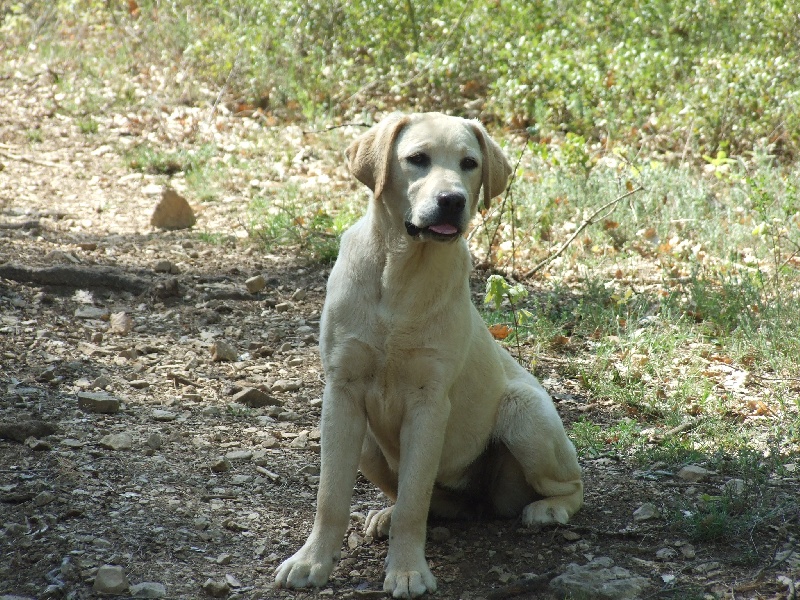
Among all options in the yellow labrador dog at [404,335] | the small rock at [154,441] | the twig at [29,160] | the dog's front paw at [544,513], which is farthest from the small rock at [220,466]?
the twig at [29,160]

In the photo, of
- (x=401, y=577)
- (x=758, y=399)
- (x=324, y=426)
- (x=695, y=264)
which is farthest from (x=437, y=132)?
(x=695, y=264)

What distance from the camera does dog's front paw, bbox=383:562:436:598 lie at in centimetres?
307

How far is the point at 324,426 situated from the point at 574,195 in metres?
4.70

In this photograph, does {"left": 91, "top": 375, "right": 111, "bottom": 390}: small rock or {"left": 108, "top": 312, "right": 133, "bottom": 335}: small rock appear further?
{"left": 108, "top": 312, "right": 133, "bottom": 335}: small rock

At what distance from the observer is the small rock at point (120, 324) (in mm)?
5527

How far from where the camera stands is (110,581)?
9.56ft

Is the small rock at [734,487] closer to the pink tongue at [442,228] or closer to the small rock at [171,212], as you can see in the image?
the pink tongue at [442,228]

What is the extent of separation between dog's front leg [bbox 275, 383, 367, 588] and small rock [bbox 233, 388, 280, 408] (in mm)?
1649

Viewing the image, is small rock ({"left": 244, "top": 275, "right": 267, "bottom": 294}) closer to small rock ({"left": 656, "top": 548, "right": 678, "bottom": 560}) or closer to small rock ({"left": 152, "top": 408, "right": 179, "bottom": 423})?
small rock ({"left": 152, "top": 408, "right": 179, "bottom": 423})

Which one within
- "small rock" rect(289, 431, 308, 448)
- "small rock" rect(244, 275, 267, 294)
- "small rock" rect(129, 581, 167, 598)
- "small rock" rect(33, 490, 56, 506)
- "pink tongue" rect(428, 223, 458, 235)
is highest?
"pink tongue" rect(428, 223, 458, 235)

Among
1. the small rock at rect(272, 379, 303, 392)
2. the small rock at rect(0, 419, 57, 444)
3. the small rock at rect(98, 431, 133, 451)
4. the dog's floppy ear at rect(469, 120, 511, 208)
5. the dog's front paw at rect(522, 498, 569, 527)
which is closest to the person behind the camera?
the dog's floppy ear at rect(469, 120, 511, 208)

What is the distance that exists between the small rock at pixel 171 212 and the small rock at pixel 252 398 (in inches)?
132

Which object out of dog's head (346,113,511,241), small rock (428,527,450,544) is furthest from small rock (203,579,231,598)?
dog's head (346,113,511,241)

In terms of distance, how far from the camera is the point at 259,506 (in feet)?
12.3
